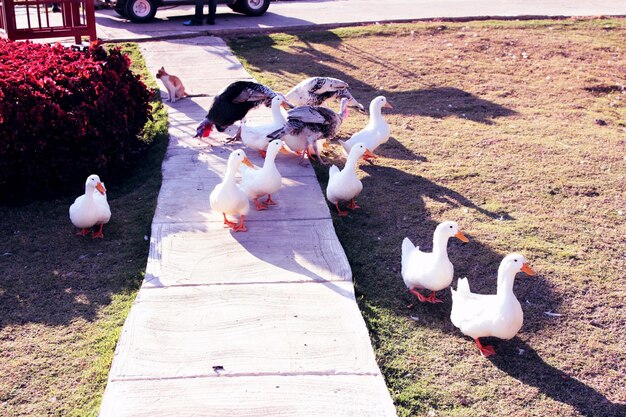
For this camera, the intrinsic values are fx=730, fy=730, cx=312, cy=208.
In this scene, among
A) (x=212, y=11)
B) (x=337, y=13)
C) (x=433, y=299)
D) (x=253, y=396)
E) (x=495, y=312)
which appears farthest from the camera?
(x=337, y=13)

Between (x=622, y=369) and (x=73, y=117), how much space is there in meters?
5.14

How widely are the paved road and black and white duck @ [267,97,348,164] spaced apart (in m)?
6.45

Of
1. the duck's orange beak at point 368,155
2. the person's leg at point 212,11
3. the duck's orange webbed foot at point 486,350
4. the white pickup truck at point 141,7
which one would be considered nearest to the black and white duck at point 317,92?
the duck's orange beak at point 368,155

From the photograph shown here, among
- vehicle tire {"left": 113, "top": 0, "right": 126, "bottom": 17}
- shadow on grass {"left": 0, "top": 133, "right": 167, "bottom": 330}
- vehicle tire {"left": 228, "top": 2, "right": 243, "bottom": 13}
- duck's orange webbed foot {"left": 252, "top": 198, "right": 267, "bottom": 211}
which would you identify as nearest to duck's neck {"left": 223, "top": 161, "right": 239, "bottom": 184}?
duck's orange webbed foot {"left": 252, "top": 198, "right": 267, "bottom": 211}

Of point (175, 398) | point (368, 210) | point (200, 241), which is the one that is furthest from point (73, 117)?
point (175, 398)

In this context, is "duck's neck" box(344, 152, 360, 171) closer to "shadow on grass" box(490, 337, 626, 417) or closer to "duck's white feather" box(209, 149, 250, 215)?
"duck's white feather" box(209, 149, 250, 215)

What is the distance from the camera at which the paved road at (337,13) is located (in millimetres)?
→ 13680

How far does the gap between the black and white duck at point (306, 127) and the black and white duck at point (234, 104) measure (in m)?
0.79

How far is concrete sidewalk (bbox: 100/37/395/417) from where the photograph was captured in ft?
13.6

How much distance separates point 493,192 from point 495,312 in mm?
2668

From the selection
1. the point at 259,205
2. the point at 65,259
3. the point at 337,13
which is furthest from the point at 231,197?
the point at 337,13

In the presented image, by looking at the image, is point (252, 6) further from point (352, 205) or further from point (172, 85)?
point (352, 205)

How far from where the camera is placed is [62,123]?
6.78 m

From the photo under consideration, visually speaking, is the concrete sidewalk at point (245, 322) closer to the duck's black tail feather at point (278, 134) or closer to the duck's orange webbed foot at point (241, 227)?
the duck's orange webbed foot at point (241, 227)
